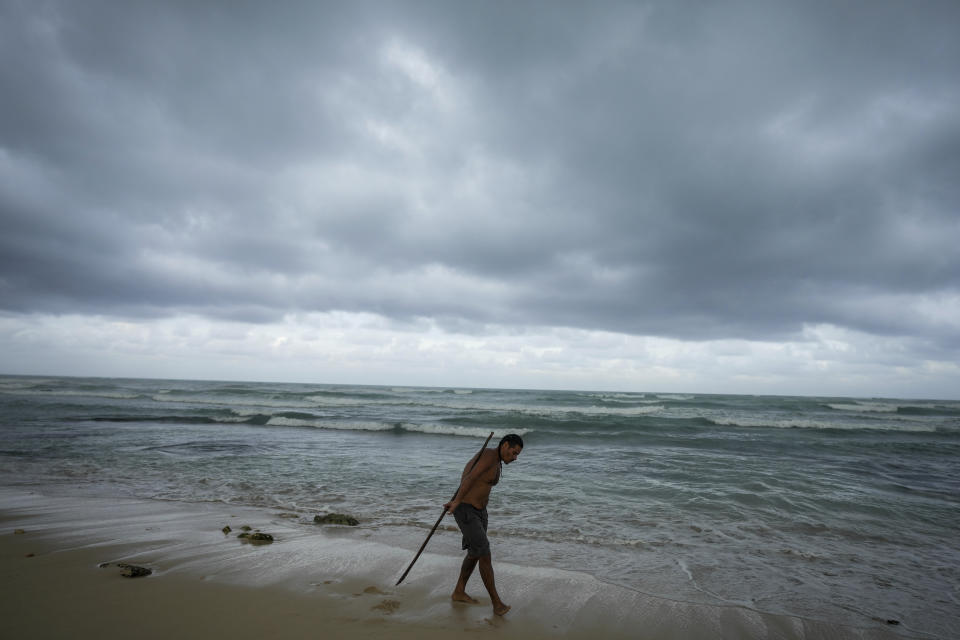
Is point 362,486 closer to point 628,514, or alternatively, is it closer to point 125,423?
point 628,514

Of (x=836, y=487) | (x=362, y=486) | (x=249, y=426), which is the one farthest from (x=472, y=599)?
(x=249, y=426)

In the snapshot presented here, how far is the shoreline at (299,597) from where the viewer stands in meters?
3.68

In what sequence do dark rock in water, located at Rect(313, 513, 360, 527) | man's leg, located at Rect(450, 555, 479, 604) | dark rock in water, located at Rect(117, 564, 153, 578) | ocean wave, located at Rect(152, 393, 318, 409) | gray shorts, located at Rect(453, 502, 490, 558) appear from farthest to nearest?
ocean wave, located at Rect(152, 393, 318, 409) < dark rock in water, located at Rect(313, 513, 360, 527) < dark rock in water, located at Rect(117, 564, 153, 578) < man's leg, located at Rect(450, 555, 479, 604) < gray shorts, located at Rect(453, 502, 490, 558)

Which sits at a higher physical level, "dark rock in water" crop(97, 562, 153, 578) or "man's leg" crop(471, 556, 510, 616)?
"man's leg" crop(471, 556, 510, 616)

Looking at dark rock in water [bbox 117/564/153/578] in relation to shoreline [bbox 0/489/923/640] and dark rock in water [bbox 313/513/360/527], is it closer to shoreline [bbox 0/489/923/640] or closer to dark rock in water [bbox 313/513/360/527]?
shoreline [bbox 0/489/923/640]

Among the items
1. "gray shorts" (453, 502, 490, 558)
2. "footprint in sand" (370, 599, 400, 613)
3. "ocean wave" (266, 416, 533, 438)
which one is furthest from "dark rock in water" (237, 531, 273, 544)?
"ocean wave" (266, 416, 533, 438)

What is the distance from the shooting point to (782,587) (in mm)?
4879

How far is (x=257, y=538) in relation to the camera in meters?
5.87

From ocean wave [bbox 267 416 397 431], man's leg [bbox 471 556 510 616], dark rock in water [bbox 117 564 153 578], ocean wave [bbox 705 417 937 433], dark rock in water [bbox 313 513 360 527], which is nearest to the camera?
man's leg [bbox 471 556 510 616]

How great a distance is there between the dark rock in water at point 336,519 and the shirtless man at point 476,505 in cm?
319

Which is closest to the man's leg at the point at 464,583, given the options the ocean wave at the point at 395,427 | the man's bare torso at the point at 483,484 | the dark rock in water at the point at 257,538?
the man's bare torso at the point at 483,484

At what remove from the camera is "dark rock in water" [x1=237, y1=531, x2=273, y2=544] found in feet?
19.0

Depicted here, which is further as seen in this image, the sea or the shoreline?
the sea

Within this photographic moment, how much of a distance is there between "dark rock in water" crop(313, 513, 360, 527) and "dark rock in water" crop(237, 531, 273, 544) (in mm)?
988
